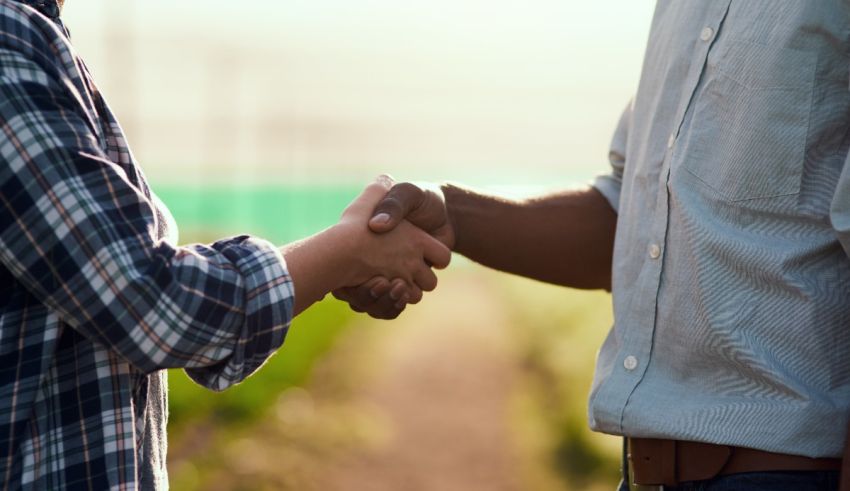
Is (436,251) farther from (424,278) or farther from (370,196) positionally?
(370,196)

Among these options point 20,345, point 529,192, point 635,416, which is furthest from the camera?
point 529,192

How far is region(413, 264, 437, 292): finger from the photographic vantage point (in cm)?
242

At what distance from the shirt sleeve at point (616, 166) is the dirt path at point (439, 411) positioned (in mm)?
3769

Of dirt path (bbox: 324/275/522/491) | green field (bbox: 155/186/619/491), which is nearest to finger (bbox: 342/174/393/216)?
green field (bbox: 155/186/619/491)

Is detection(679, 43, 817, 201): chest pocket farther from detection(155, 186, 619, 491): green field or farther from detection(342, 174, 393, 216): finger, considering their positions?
detection(155, 186, 619, 491): green field

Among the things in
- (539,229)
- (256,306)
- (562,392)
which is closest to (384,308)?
(539,229)

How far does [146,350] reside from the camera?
1562 mm

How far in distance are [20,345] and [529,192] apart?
1349mm

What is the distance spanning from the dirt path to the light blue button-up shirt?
162 inches

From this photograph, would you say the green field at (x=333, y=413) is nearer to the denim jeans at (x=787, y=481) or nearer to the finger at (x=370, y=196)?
the finger at (x=370, y=196)

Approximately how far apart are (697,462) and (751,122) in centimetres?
63

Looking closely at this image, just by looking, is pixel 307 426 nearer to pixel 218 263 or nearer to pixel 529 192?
pixel 529 192

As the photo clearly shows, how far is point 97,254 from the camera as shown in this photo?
1506 mm

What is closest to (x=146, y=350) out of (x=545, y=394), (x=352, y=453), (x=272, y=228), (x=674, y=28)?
(x=674, y=28)
